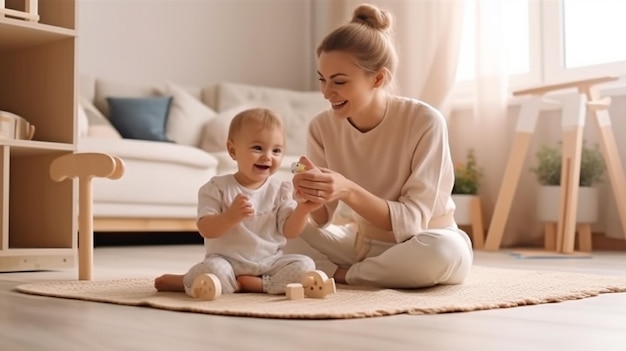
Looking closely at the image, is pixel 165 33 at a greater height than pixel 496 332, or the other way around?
pixel 165 33

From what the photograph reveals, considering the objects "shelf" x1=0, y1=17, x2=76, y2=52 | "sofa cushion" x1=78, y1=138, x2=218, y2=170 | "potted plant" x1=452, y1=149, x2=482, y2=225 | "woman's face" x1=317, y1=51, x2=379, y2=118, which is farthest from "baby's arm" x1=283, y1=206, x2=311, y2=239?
"potted plant" x1=452, y1=149, x2=482, y2=225

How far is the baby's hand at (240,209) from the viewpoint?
61.7 inches

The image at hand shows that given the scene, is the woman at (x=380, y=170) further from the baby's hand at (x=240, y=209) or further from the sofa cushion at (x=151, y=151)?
the sofa cushion at (x=151, y=151)

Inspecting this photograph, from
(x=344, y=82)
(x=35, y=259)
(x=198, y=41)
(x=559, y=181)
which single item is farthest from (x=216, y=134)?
(x=344, y=82)

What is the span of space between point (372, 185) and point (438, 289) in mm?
286

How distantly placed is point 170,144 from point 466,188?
1.41m

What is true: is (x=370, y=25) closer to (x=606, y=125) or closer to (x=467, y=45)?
(x=606, y=125)

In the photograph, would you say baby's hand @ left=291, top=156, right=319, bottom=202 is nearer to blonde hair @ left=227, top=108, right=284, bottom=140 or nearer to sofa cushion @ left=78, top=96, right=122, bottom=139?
blonde hair @ left=227, top=108, right=284, bottom=140

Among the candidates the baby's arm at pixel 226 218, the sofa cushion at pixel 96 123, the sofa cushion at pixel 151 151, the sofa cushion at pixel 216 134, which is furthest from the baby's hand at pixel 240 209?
the sofa cushion at pixel 216 134

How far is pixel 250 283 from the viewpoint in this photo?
5.51ft

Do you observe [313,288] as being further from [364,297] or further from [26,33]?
[26,33]

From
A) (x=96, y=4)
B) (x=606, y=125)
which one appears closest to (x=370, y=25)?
(x=606, y=125)

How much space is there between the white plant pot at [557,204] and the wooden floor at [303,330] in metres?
1.92

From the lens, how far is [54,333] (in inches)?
45.6
